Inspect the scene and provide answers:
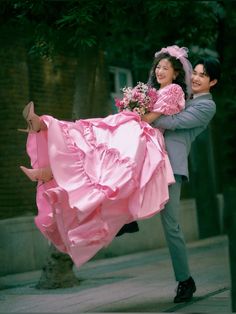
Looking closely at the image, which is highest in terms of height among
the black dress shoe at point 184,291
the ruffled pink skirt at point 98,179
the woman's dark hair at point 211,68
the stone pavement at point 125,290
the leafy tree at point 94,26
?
the leafy tree at point 94,26

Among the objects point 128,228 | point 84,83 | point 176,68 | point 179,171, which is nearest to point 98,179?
point 128,228

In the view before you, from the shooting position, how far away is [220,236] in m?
16.0

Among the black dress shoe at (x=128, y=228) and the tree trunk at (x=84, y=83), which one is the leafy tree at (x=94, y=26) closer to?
the tree trunk at (x=84, y=83)

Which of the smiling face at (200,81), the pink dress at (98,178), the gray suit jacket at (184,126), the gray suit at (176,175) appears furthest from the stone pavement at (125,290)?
the smiling face at (200,81)

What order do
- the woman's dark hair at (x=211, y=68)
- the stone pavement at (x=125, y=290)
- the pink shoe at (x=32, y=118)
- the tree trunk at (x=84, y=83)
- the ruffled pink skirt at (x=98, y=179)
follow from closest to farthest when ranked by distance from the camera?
1. the ruffled pink skirt at (x=98, y=179)
2. the pink shoe at (x=32, y=118)
3. the stone pavement at (x=125, y=290)
4. the woman's dark hair at (x=211, y=68)
5. the tree trunk at (x=84, y=83)

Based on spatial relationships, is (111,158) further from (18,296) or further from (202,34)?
(202,34)

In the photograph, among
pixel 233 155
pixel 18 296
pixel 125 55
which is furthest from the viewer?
pixel 125 55

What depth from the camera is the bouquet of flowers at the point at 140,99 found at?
6.61 meters

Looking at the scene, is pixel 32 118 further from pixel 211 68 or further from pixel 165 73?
pixel 211 68

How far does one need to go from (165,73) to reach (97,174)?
4.10ft

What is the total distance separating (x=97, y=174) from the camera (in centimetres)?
620

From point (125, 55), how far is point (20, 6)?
5.18 m

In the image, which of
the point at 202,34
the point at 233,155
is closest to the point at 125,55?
the point at 202,34

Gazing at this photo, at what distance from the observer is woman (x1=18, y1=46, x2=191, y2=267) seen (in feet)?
20.0
